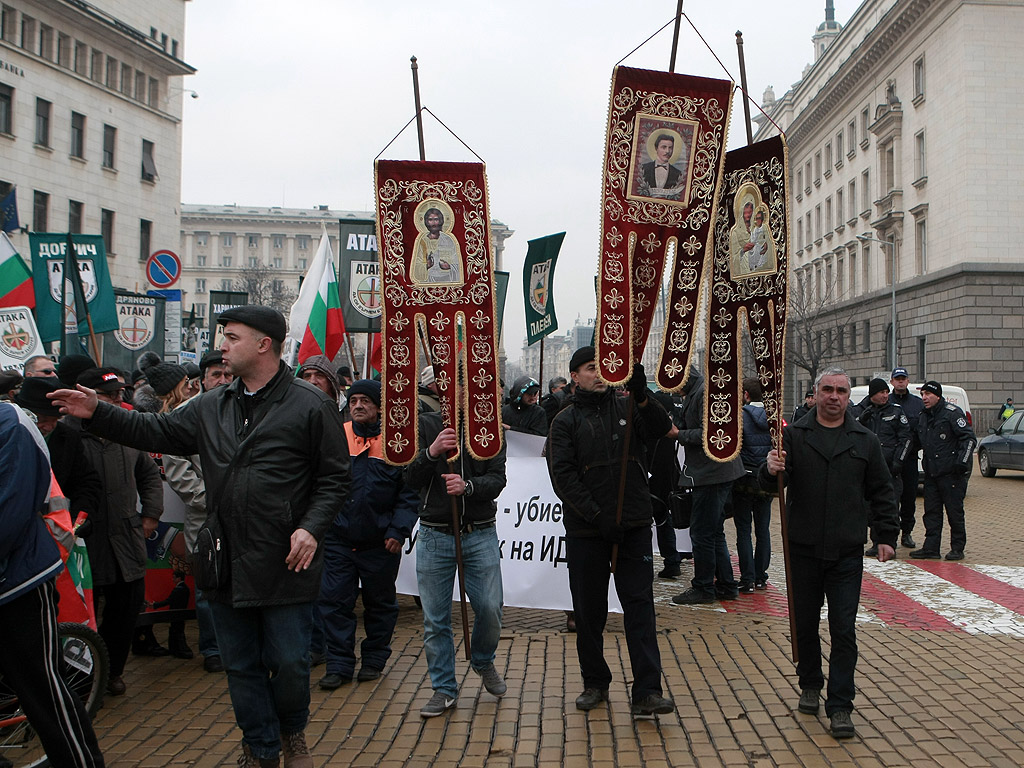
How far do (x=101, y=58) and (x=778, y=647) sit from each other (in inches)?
1773

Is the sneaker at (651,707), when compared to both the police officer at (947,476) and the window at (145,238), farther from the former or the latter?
the window at (145,238)

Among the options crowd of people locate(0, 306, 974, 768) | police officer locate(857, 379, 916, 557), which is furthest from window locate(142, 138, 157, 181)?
crowd of people locate(0, 306, 974, 768)

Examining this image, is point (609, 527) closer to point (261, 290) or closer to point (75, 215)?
point (75, 215)

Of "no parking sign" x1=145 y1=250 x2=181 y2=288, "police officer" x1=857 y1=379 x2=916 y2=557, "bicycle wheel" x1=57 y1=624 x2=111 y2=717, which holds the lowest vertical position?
"bicycle wheel" x1=57 y1=624 x2=111 y2=717

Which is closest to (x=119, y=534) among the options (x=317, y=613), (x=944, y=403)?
(x=317, y=613)

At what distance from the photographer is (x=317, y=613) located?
666 centimetres

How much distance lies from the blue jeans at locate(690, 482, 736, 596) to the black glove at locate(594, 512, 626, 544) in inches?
129

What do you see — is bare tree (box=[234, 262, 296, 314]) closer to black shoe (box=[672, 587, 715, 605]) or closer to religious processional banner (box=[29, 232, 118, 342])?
religious processional banner (box=[29, 232, 118, 342])

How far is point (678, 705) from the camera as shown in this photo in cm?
583

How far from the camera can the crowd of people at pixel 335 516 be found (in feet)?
13.8

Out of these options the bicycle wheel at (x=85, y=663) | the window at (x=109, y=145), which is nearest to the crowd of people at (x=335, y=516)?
the bicycle wheel at (x=85, y=663)

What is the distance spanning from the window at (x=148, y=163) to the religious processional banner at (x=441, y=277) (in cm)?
4486

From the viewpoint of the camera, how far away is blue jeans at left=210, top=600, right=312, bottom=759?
14.1 feet

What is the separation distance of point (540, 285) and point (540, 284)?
0.01 metres
